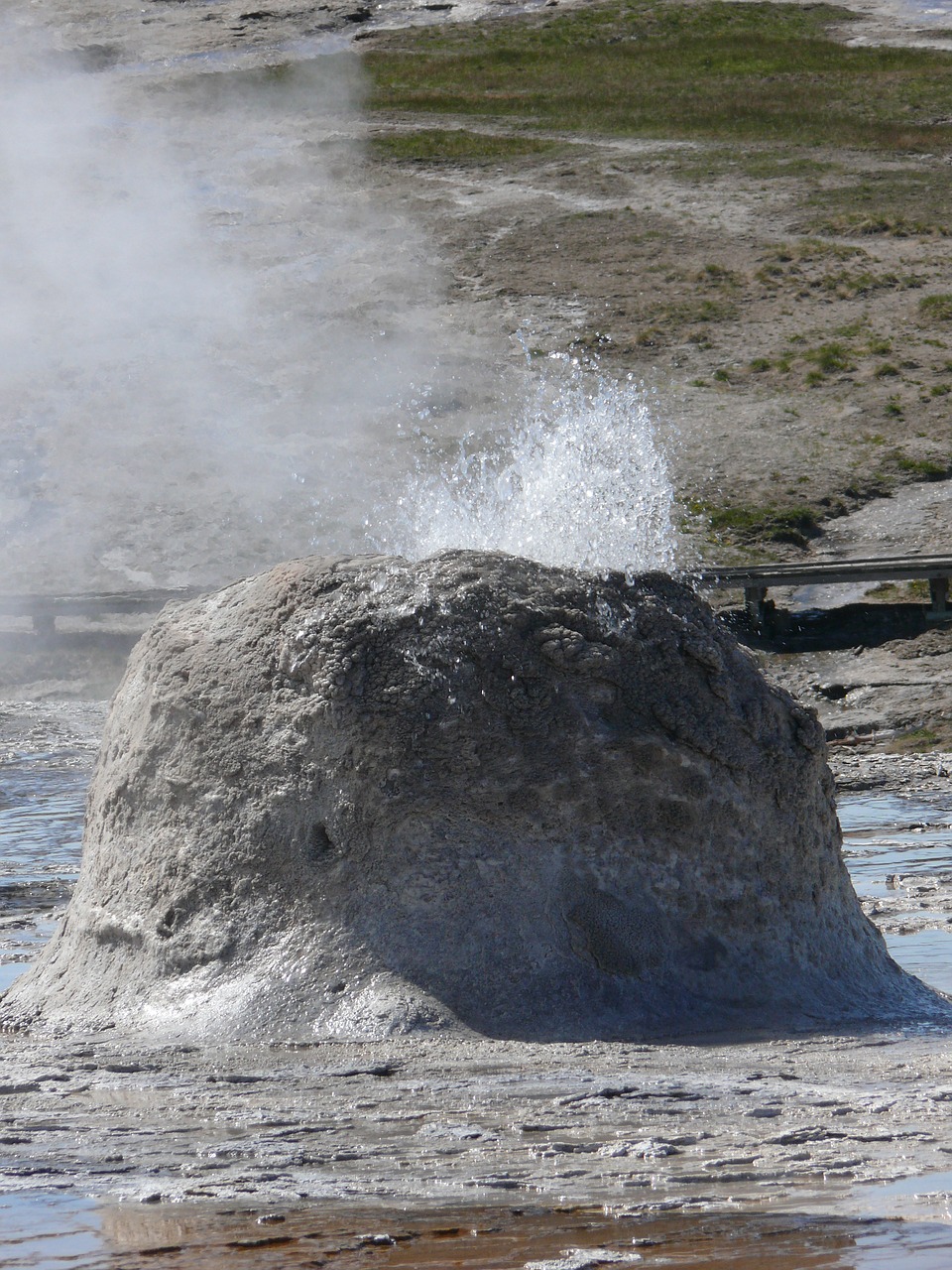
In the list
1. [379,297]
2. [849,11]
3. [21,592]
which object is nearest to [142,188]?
[379,297]

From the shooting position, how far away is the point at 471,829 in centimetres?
436

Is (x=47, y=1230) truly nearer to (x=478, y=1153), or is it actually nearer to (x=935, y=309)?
(x=478, y=1153)

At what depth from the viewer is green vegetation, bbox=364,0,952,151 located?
3136 centimetres

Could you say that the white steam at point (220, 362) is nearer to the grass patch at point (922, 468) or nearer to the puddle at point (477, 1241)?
the grass patch at point (922, 468)

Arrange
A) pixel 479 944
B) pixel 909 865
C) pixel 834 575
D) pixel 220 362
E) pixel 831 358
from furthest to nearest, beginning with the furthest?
1. pixel 220 362
2. pixel 831 358
3. pixel 834 575
4. pixel 909 865
5. pixel 479 944

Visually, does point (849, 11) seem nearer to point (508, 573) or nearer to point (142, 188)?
point (142, 188)

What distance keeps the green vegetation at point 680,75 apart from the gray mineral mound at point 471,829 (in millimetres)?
26986

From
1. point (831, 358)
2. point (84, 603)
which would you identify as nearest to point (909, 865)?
point (84, 603)

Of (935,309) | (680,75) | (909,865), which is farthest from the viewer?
(680,75)

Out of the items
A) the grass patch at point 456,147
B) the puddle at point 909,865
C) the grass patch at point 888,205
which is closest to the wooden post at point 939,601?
the puddle at point 909,865

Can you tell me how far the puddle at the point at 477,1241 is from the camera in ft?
9.08

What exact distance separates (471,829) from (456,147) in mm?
26614

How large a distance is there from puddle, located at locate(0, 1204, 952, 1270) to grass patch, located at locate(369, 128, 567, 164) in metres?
27.2

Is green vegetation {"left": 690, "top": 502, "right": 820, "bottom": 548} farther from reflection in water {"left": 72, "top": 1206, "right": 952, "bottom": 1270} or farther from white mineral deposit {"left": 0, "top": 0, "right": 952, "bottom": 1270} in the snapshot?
reflection in water {"left": 72, "top": 1206, "right": 952, "bottom": 1270}
